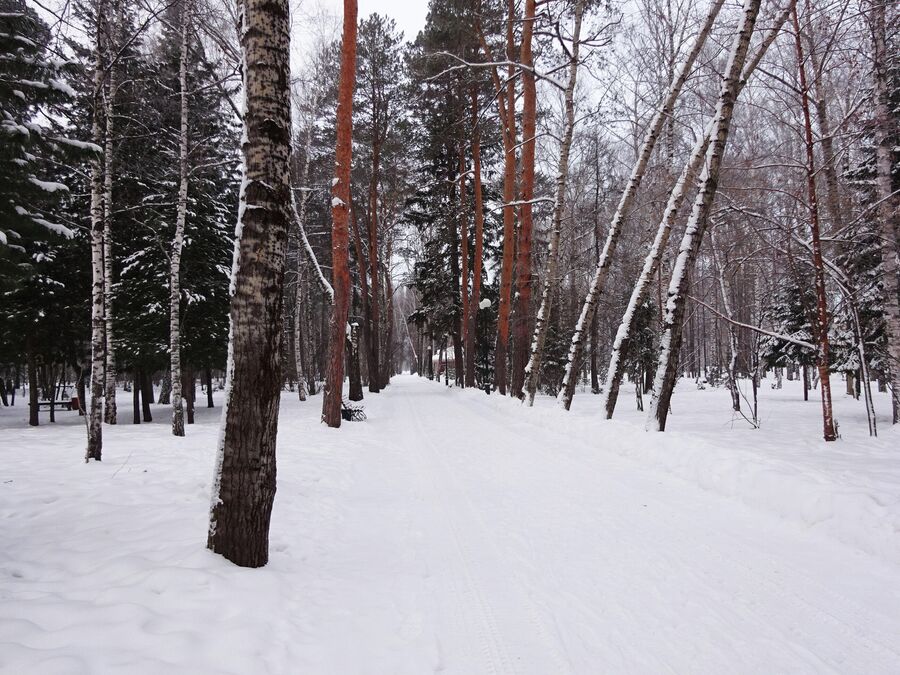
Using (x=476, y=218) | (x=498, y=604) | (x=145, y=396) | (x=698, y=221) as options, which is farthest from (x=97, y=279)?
(x=476, y=218)

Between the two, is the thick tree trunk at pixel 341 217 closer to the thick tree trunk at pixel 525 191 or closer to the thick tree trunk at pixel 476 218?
the thick tree trunk at pixel 525 191

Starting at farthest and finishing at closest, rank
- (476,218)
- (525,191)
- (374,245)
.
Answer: (374,245) → (476,218) → (525,191)

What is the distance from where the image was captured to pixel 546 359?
82.4 ft

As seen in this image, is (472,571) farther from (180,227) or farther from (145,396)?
(145,396)

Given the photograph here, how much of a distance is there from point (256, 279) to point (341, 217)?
7347 mm

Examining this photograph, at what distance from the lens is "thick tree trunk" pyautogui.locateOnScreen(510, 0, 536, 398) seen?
11.9 m

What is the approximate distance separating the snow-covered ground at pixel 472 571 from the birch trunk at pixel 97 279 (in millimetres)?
567

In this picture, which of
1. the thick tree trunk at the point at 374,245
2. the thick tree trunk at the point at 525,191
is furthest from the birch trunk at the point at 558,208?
the thick tree trunk at the point at 374,245

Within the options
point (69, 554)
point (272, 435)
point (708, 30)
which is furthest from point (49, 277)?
point (708, 30)

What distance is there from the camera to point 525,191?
12578mm

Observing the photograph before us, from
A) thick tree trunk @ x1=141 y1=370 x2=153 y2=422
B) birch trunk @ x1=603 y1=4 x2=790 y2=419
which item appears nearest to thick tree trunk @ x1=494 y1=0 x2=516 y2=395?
birch trunk @ x1=603 y1=4 x2=790 y2=419

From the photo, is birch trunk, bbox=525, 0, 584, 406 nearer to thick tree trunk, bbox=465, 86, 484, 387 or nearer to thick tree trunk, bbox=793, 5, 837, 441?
thick tree trunk, bbox=793, 5, 837, 441

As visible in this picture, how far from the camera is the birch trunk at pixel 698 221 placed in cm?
652

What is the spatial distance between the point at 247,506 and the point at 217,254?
45.6 feet
